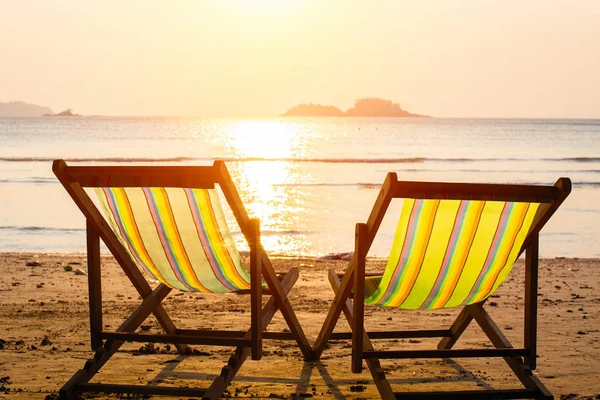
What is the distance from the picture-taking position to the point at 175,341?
3.36 metres

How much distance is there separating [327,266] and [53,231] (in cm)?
462

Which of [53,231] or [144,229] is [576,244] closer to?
[53,231]

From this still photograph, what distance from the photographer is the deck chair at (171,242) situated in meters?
3.16

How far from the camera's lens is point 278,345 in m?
4.36

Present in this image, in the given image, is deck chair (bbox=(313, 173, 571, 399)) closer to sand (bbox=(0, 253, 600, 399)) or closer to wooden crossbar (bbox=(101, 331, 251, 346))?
sand (bbox=(0, 253, 600, 399))

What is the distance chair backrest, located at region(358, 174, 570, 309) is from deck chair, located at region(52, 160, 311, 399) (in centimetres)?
58

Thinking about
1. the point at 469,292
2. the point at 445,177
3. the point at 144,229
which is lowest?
the point at 445,177

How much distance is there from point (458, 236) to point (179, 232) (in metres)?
1.20

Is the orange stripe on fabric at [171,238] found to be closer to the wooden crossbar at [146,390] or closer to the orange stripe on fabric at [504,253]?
the wooden crossbar at [146,390]

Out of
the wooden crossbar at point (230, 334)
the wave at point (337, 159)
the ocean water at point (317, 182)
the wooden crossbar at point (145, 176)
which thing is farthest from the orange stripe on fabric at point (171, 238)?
the wave at point (337, 159)

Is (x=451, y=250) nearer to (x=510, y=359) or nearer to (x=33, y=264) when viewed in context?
(x=510, y=359)

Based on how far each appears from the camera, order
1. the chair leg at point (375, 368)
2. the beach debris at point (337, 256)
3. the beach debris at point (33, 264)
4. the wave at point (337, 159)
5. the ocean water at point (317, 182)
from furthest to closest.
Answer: the wave at point (337, 159)
the ocean water at point (317, 182)
the beach debris at point (337, 256)
the beach debris at point (33, 264)
the chair leg at point (375, 368)

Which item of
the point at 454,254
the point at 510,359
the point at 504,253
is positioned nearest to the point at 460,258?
the point at 454,254

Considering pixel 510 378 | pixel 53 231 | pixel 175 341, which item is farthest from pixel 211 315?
pixel 53 231
